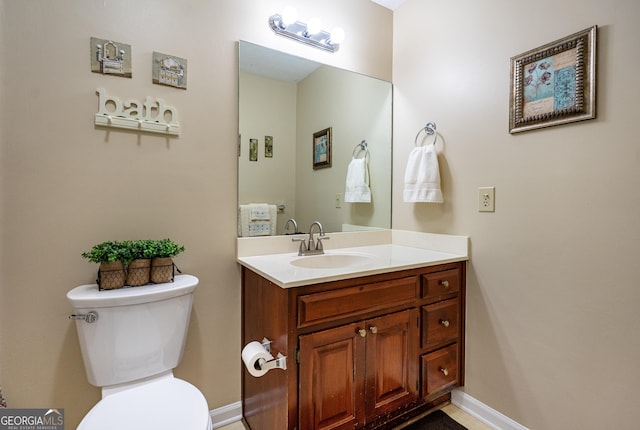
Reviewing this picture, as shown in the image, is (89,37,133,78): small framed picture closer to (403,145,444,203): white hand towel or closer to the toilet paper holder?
the toilet paper holder

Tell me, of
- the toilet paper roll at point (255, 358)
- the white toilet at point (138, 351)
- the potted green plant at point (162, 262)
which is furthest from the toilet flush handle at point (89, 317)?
the toilet paper roll at point (255, 358)

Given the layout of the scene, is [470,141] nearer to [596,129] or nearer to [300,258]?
[596,129]

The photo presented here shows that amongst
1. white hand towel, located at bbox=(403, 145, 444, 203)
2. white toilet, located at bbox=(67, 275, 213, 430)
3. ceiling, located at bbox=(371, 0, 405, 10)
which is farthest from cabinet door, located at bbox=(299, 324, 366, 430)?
ceiling, located at bbox=(371, 0, 405, 10)

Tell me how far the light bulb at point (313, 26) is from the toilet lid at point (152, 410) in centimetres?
179

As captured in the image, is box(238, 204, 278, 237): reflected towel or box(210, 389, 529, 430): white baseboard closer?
box(210, 389, 529, 430): white baseboard

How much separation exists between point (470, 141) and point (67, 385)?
2135mm

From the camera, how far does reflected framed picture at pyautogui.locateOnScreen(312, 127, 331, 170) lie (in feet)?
6.07

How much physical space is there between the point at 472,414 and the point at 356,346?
880 millimetres

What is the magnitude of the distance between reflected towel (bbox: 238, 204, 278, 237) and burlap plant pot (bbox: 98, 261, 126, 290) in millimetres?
546

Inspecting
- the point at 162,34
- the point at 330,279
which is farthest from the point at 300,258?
the point at 162,34

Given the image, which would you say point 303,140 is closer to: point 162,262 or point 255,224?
point 255,224

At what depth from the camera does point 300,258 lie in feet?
5.22

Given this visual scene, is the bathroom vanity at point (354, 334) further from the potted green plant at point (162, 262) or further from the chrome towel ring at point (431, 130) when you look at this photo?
the chrome towel ring at point (431, 130)

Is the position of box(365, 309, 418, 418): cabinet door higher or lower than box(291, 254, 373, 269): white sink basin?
lower
